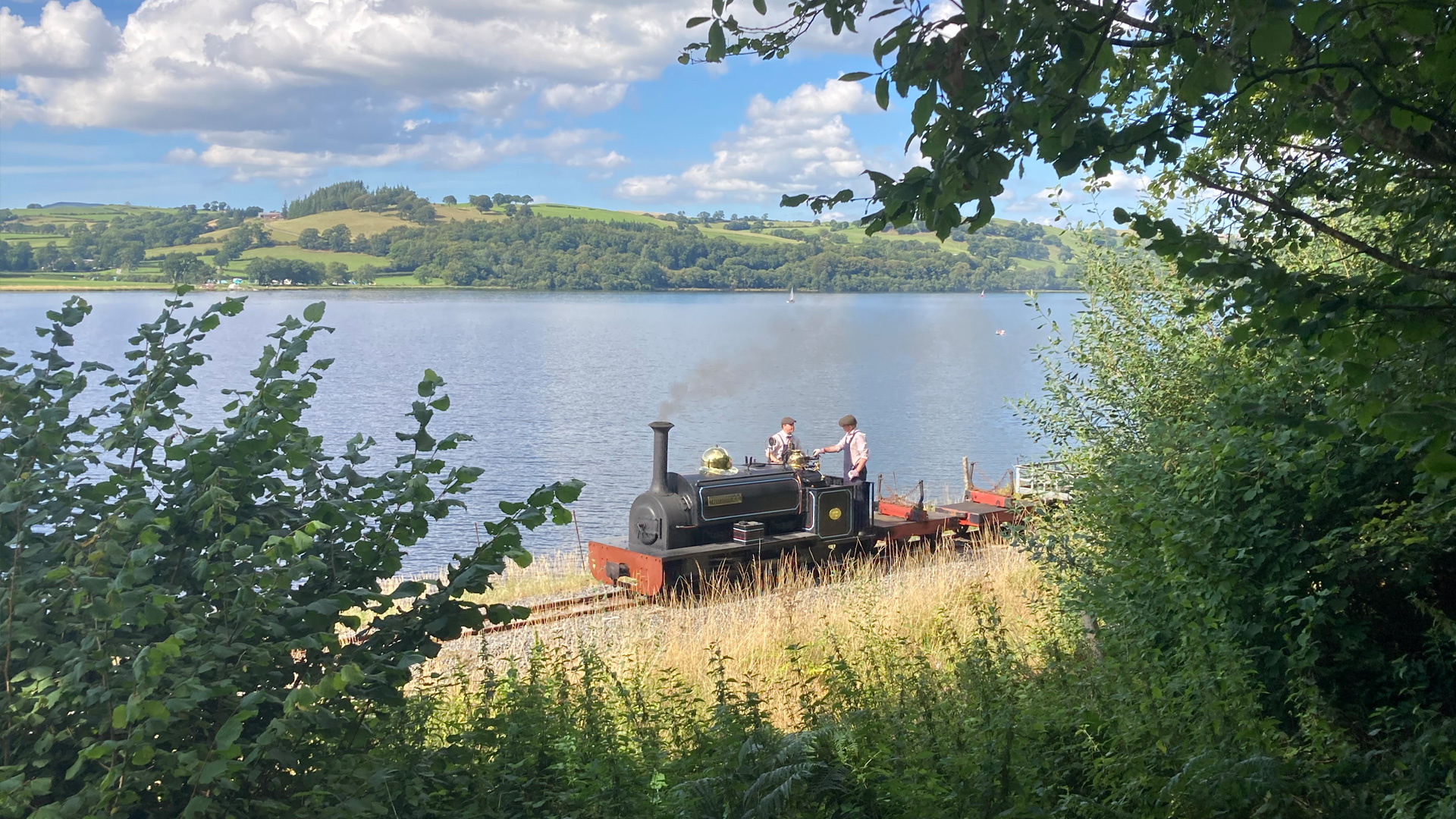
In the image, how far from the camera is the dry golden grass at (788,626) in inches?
292

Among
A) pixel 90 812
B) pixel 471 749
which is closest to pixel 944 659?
pixel 471 749

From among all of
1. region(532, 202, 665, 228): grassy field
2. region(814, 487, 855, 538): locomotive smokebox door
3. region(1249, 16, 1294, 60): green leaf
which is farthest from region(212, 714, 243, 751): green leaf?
region(532, 202, 665, 228): grassy field

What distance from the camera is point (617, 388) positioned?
177 ft

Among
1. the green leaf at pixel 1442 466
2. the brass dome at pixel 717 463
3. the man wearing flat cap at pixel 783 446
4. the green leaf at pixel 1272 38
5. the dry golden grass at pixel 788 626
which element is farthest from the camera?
the man wearing flat cap at pixel 783 446

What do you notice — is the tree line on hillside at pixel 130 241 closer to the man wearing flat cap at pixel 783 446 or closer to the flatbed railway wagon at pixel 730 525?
the flatbed railway wagon at pixel 730 525

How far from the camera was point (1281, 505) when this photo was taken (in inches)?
214

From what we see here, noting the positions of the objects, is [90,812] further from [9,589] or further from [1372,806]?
[1372,806]

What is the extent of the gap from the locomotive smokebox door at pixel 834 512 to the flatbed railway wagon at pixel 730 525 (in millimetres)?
11

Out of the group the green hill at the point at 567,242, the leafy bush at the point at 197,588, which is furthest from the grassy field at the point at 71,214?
the leafy bush at the point at 197,588

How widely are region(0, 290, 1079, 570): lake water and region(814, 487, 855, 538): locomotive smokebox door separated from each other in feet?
12.0

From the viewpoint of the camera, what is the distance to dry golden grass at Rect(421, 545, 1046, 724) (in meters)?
7.41

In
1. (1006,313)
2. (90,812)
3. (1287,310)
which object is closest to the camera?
(90,812)

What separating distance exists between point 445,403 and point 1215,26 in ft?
10.9

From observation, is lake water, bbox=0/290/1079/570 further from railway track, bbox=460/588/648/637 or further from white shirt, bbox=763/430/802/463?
railway track, bbox=460/588/648/637
